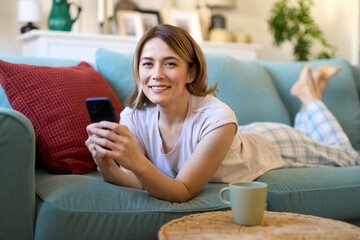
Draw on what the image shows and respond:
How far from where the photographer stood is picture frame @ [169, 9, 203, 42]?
385cm

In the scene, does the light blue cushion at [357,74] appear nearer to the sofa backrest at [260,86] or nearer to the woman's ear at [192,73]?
the sofa backrest at [260,86]

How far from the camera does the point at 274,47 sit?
179 inches

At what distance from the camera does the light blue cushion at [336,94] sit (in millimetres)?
2332

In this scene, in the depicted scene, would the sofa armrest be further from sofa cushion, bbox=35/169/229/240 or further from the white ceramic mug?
the white ceramic mug

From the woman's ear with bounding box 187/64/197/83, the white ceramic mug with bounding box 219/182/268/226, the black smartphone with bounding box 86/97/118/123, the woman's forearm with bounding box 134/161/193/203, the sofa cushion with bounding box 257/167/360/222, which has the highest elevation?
the woman's ear with bounding box 187/64/197/83

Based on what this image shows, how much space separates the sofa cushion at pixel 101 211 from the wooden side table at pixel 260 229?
199 millimetres

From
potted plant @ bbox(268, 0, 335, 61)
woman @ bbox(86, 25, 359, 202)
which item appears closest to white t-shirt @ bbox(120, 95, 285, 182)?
woman @ bbox(86, 25, 359, 202)

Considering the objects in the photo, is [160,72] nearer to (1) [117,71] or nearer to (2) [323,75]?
(1) [117,71]

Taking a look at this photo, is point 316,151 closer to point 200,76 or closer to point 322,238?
point 200,76

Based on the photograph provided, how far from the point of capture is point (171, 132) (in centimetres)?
151

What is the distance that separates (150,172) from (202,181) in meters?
0.19

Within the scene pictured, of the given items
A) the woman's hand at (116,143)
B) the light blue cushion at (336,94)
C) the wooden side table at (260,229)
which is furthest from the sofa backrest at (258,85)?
the wooden side table at (260,229)

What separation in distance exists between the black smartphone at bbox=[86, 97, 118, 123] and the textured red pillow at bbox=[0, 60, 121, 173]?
13.3 inches

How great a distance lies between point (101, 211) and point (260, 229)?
44 centimetres
